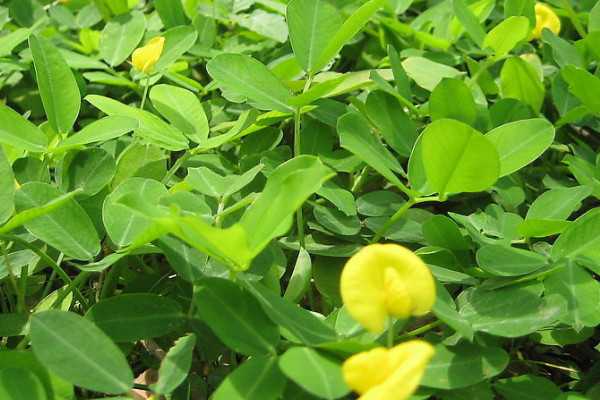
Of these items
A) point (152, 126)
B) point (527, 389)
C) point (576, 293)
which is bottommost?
point (527, 389)

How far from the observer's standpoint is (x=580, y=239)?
0.90 m

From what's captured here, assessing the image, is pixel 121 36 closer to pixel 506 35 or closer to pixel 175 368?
pixel 506 35

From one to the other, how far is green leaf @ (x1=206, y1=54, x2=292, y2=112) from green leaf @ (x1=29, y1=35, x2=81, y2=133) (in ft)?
0.74

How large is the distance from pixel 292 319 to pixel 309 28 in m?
0.55

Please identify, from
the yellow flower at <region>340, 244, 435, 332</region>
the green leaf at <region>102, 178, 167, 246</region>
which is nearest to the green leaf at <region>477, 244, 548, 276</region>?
the yellow flower at <region>340, 244, 435, 332</region>

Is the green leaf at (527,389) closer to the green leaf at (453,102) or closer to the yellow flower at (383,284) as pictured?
the yellow flower at (383,284)

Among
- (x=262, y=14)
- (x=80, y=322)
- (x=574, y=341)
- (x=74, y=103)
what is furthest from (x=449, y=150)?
(x=262, y=14)

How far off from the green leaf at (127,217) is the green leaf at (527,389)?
19.2 inches

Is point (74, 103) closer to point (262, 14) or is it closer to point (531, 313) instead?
point (262, 14)

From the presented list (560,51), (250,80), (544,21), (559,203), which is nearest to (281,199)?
(250,80)

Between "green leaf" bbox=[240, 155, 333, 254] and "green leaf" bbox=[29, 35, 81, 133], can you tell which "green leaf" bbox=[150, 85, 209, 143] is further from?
"green leaf" bbox=[240, 155, 333, 254]

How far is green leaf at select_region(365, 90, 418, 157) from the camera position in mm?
1104

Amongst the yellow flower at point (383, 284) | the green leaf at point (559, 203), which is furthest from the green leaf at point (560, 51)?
the yellow flower at point (383, 284)

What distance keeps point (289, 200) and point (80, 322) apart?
0.26 meters
